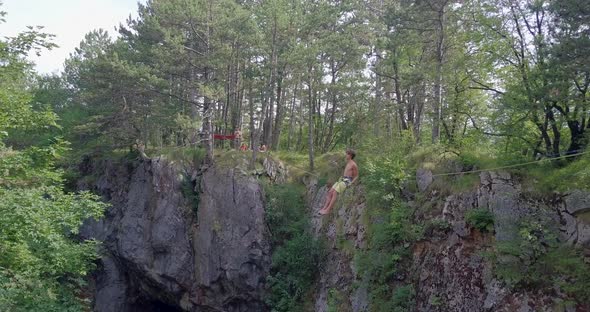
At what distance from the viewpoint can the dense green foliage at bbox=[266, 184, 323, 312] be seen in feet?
50.2

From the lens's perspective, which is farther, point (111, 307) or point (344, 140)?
point (344, 140)

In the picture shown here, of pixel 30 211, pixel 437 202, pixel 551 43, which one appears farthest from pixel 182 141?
pixel 551 43

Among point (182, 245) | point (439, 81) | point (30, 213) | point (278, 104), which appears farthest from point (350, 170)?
point (278, 104)

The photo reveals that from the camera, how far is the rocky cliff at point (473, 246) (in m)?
8.85

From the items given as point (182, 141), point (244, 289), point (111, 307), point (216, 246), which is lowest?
point (111, 307)

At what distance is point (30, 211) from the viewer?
1070cm

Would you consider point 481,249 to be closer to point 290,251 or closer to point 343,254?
point 343,254

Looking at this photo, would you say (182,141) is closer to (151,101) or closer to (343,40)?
(151,101)

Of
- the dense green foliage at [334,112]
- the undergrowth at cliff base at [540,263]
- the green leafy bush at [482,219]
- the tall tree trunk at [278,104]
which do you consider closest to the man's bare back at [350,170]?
the dense green foliage at [334,112]

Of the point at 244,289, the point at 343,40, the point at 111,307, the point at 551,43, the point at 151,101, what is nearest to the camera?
the point at 551,43

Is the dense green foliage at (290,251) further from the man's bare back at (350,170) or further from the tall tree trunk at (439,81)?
the tall tree trunk at (439,81)

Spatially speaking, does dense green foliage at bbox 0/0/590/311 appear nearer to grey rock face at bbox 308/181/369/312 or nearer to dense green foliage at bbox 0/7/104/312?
dense green foliage at bbox 0/7/104/312

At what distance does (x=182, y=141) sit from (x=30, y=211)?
44.0 ft

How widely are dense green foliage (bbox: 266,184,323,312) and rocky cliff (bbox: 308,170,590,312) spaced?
1916 millimetres
